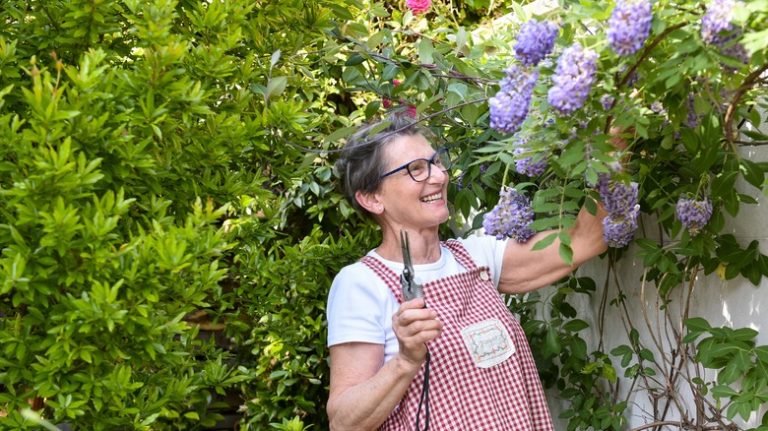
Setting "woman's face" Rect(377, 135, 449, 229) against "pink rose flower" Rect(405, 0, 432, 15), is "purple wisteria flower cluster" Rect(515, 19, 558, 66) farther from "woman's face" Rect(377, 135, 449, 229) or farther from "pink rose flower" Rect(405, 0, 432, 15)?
"pink rose flower" Rect(405, 0, 432, 15)

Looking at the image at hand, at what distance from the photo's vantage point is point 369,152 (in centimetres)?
262

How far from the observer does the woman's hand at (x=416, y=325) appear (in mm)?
2072

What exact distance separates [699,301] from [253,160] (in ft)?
3.98

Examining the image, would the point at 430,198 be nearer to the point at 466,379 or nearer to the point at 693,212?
the point at 466,379

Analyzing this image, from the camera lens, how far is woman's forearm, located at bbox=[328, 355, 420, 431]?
7.22 ft

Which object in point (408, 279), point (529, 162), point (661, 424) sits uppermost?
point (529, 162)

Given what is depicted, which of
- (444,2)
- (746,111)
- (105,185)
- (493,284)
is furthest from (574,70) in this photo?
(444,2)

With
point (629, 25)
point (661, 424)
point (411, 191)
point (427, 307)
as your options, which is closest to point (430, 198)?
point (411, 191)

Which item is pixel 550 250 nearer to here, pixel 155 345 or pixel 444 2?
pixel 155 345

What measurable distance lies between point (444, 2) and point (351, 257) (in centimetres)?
195

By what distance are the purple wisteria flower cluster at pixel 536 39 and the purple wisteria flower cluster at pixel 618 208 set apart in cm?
38

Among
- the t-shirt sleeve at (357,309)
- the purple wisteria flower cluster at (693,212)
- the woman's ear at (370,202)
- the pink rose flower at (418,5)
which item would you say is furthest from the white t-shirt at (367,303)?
the pink rose flower at (418,5)

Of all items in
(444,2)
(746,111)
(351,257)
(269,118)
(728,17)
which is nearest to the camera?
(728,17)

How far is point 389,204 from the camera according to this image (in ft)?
8.43
